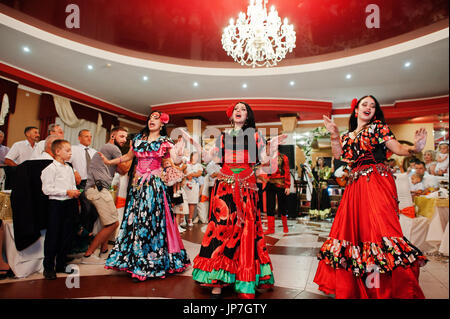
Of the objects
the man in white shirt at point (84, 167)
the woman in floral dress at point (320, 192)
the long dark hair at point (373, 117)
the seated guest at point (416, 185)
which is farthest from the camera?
the woman in floral dress at point (320, 192)

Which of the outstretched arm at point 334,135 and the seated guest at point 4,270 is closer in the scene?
the outstretched arm at point 334,135

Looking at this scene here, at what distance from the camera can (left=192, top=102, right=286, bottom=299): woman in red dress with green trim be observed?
1.77 meters

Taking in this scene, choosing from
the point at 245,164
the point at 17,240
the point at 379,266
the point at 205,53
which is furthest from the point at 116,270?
the point at 205,53

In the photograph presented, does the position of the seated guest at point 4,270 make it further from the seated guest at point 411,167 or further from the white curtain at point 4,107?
the seated guest at point 411,167

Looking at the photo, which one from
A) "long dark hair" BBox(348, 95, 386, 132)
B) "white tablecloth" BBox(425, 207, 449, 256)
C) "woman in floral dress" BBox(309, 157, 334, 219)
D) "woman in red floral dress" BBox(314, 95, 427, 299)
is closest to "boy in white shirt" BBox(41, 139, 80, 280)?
"woman in red floral dress" BBox(314, 95, 427, 299)

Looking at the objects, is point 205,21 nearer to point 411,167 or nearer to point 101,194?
point 101,194

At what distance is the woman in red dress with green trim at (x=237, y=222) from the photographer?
69.9 inches

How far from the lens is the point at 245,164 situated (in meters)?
2.00

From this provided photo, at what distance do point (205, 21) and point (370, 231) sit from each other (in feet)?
14.1

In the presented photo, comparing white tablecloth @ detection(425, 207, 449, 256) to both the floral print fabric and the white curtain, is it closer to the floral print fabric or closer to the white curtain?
the floral print fabric

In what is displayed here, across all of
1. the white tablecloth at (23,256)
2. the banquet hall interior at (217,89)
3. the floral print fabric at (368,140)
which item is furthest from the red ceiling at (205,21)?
the white tablecloth at (23,256)

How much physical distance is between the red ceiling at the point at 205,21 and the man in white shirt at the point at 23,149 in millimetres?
1627

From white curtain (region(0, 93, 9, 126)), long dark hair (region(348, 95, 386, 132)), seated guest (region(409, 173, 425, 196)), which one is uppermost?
white curtain (region(0, 93, 9, 126))

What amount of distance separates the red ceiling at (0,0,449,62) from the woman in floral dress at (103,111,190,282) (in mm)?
2236
